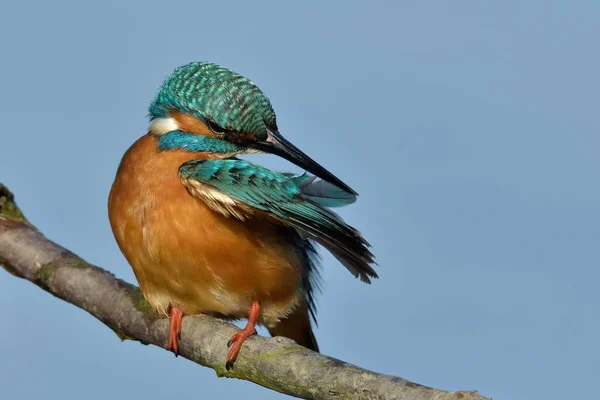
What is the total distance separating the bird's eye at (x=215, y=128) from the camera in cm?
441

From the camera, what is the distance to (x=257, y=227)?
4.32 metres

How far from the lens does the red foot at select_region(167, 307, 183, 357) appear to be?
424cm

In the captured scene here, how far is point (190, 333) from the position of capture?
4.20 meters

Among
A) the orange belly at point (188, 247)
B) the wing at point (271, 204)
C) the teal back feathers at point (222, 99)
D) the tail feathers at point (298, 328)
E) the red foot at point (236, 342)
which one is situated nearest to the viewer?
the red foot at point (236, 342)

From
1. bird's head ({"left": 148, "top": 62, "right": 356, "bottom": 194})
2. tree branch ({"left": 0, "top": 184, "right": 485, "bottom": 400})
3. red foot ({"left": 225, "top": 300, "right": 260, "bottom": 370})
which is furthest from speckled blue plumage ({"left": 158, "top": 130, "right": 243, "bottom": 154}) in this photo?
red foot ({"left": 225, "top": 300, "right": 260, "bottom": 370})

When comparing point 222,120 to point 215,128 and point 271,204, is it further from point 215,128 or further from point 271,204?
point 271,204

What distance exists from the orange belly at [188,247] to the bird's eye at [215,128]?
171 millimetres

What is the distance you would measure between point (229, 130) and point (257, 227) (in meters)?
0.50

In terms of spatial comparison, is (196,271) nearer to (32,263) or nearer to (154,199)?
(154,199)

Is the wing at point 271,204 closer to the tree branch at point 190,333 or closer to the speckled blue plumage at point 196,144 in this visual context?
the speckled blue plumage at point 196,144

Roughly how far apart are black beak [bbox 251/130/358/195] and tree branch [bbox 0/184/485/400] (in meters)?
0.88

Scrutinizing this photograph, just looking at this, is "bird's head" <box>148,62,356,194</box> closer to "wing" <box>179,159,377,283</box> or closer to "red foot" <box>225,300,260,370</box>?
"wing" <box>179,159,377,283</box>

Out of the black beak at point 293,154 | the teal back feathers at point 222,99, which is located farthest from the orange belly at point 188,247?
the black beak at point 293,154

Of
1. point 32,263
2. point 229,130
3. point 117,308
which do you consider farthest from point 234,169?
point 32,263
